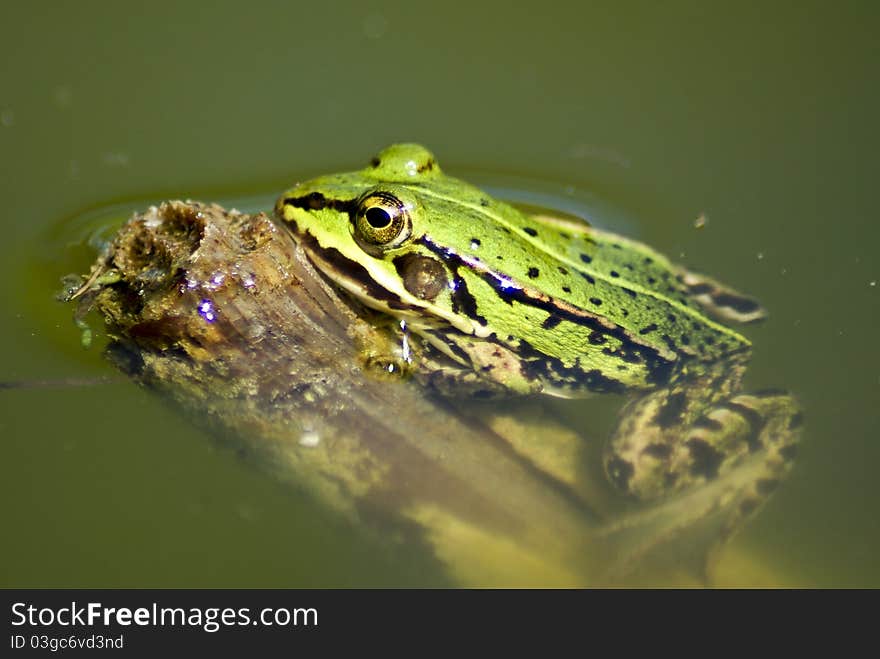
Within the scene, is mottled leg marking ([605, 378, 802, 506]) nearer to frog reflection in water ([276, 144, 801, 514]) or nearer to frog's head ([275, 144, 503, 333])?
frog reflection in water ([276, 144, 801, 514])

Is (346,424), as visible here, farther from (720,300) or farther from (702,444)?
(720,300)

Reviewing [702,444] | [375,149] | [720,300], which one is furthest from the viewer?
[375,149]

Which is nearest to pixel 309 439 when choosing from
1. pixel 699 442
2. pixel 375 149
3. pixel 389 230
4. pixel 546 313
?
pixel 389 230

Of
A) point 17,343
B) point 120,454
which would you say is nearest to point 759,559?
point 120,454

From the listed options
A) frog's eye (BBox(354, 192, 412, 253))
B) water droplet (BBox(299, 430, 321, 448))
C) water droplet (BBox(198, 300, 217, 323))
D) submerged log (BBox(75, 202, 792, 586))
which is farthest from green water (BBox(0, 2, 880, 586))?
frog's eye (BBox(354, 192, 412, 253))

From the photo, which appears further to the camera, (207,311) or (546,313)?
(546,313)
